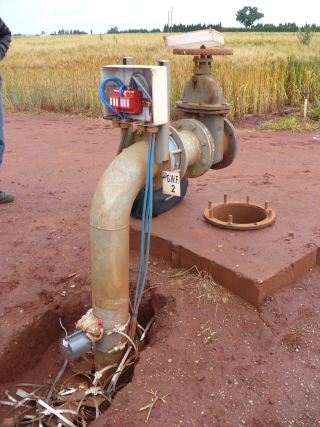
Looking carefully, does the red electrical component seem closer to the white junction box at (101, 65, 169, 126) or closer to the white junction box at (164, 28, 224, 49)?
the white junction box at (101, 65, 169, 126)

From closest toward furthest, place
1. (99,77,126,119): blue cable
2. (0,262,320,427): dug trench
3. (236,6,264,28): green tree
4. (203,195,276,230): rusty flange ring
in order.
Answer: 1. (0,262,320,427): dug trench
2. (99,77,126,119): blue cable
3. (203,195,276,230): rusty flange ring
4. (236,6,264,28): green tree

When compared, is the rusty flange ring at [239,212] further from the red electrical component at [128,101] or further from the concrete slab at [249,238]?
the red electrical component at [128,101]

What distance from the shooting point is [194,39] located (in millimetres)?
2203

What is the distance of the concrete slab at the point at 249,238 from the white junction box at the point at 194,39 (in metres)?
0.96

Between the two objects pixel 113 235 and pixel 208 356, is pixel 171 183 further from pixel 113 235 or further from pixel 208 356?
pixel 208 356

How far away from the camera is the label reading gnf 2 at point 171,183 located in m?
2.06

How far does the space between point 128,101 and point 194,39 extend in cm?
58

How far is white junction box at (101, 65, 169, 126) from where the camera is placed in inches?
71.8

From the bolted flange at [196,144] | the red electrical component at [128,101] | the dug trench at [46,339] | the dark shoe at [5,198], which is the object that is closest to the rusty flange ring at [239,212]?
the bolted flange at [196,144]

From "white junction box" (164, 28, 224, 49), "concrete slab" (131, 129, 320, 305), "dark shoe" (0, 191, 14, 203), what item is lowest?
"dark shoe" (0, 191, 14, 203)

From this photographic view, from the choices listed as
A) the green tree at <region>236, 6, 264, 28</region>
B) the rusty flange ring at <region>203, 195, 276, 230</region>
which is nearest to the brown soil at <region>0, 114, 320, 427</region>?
the rusty flange ring at <region>203, 195, 276, 230</region>

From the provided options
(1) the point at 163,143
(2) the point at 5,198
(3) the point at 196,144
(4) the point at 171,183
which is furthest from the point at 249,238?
(2) the point at 5,198

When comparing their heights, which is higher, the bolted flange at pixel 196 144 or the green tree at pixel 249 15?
the green tree at pixel 249 15

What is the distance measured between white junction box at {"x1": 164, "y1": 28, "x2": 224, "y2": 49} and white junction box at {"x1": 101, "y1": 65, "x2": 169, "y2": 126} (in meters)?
0.43
